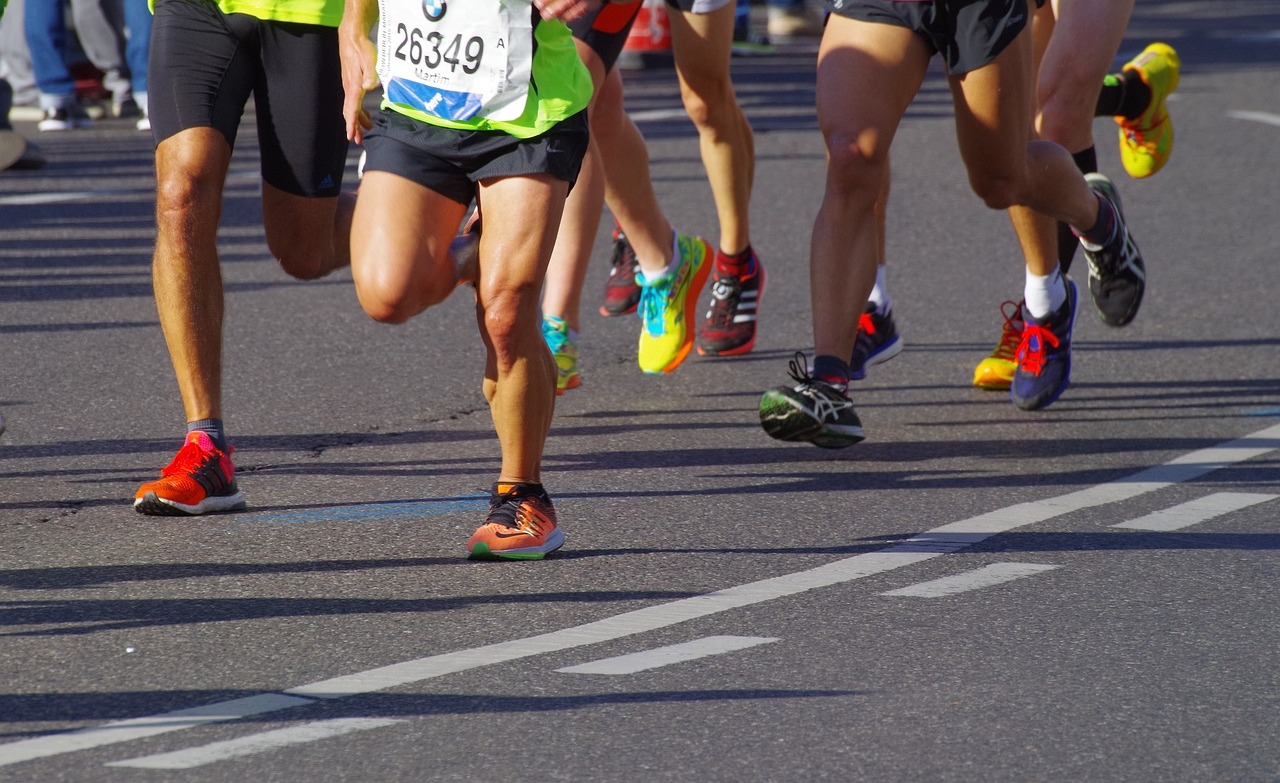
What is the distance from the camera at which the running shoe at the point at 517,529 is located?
4.73 m

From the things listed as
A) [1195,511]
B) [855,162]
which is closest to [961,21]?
[855,162]

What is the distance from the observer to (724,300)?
740cm

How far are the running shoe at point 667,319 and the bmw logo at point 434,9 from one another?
228cm

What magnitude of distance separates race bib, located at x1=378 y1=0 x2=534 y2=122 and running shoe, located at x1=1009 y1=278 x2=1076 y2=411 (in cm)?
258

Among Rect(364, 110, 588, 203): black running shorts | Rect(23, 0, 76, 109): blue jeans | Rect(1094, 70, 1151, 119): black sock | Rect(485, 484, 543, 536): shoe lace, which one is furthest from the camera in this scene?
Rect(23, 0, 76, 109): blue jeans

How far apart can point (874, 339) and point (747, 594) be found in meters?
2.69

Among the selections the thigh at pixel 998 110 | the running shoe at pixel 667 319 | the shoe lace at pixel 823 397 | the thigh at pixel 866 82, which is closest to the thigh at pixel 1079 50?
the thigh at pixel 998 110

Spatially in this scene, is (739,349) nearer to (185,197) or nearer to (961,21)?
(961,21)

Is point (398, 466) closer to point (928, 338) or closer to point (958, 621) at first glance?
point (958, 621)

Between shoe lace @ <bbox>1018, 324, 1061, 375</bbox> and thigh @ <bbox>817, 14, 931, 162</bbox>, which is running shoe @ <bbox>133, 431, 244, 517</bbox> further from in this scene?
shoe lace @ <bbox>1018, 324, 1061, 375</bbox>

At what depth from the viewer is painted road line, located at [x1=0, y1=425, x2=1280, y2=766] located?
140 inches

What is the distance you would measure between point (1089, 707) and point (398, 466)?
8.22 feet

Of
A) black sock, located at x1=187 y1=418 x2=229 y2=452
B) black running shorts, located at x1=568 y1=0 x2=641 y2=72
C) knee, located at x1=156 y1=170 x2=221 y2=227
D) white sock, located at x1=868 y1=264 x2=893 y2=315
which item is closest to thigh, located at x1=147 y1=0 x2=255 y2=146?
knee, located at x1=156 y1=170 x2=221 y2=227

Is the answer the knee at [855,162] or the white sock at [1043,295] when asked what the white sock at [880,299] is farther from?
the knee at [855,162]
